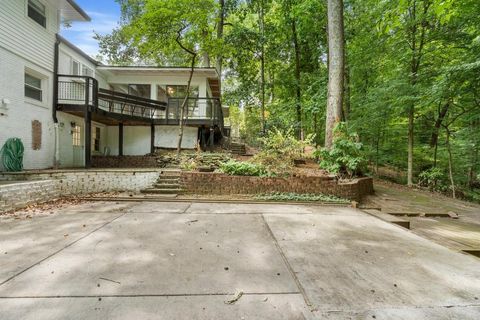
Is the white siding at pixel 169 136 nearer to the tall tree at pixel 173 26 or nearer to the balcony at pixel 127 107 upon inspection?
the balcony at pixel 127 107

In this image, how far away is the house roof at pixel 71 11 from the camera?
9.23 m

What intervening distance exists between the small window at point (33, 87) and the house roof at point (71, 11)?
9.56 ft

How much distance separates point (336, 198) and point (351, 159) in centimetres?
130

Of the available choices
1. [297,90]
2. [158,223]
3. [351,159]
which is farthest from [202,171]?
[297,90]

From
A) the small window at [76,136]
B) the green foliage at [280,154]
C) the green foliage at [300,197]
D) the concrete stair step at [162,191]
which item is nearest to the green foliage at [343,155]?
the green foliage at [280,154]

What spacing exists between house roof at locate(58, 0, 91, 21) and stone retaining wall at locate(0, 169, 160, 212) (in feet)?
21.2

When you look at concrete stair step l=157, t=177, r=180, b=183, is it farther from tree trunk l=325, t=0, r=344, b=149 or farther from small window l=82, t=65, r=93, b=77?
small window l=82, t=65, r=93, b=77

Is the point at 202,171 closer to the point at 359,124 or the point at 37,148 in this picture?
the point at 37,148

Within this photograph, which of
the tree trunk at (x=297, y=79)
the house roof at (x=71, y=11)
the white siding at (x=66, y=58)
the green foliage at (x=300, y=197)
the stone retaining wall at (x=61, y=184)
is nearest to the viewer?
the stone retaining wall at (x=61, y=184)

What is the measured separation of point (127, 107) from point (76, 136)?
8.33 feet

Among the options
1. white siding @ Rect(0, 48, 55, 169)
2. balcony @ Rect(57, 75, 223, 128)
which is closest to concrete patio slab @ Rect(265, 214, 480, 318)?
white siding @ Rect(0, 48, 55, 169)

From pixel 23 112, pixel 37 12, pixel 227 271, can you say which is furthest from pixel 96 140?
pixel 227 271

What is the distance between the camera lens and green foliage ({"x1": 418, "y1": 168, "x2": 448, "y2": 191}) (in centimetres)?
1067

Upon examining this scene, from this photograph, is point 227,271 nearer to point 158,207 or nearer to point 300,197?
point 158,207
